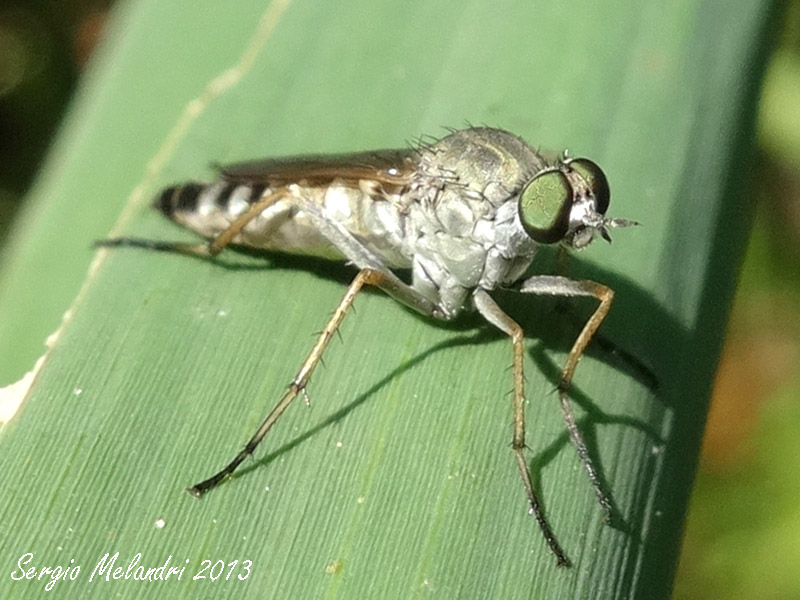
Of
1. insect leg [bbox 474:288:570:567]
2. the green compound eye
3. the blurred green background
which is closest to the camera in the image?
insect leg [bbox 474:288:570:567]

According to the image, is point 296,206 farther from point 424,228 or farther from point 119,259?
point 119,259

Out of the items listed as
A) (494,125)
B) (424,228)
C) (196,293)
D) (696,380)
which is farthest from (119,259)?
(696,380)

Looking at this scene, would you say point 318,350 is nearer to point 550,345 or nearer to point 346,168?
point 346,168

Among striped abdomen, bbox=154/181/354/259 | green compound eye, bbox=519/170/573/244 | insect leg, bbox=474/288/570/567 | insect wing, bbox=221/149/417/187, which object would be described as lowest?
striped abdomen, bbox=154/181/354/259

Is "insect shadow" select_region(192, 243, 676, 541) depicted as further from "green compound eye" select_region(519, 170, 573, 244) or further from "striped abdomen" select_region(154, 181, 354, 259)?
"green compound eye" select_region(519, 170, 573, 244)

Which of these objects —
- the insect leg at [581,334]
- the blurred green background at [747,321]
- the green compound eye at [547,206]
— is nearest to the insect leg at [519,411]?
the insect leg at [581,334]

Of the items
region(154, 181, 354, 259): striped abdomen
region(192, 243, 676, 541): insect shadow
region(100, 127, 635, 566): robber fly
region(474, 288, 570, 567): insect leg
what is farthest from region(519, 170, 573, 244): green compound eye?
region(154, 181, 354, 259): striped abdomen
